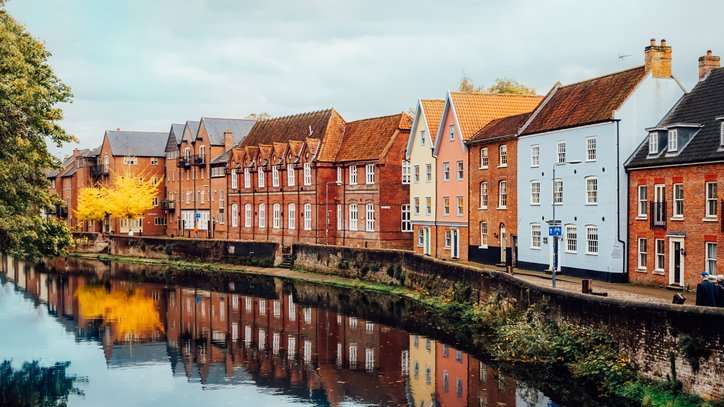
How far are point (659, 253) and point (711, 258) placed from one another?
3263 millimetres

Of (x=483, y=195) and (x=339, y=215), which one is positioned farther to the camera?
(x=339, y=215)

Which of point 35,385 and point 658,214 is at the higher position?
point 658,214

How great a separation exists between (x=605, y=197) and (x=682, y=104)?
18.1 feet

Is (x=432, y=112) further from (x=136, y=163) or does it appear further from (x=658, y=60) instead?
(x=136, y=163)

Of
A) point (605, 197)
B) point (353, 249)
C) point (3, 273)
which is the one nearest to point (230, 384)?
point (605, 197)

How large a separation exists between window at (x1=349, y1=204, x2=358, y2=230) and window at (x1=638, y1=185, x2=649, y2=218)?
100ft

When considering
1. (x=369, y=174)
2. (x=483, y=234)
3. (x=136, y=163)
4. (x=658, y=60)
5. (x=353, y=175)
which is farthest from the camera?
(x=136, y=163)

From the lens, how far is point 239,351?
33.5 metres

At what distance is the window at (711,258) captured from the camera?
106ft

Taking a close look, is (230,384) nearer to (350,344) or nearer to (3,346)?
(350,344)

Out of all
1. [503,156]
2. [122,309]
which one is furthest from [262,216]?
[503,156]

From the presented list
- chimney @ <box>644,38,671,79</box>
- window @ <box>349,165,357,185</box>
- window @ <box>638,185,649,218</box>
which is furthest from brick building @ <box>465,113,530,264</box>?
window @ <box>349,165,357,185</box>

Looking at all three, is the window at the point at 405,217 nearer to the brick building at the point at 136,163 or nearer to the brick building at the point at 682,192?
the brick building at the point at 682,192

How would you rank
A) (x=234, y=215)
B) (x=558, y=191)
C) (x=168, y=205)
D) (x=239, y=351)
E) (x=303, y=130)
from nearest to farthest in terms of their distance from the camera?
(x=239, y=351), (x=558, y=191), (x=303, y=130), (x=234, y=215), (x=168, y=205)
